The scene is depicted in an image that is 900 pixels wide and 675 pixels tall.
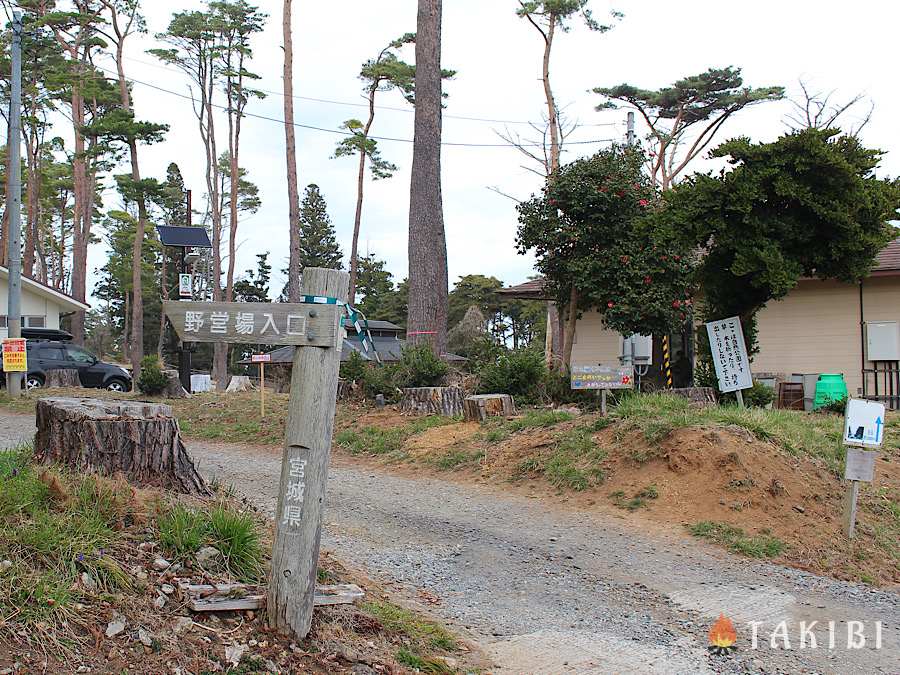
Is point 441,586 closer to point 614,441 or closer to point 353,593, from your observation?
point 353,593

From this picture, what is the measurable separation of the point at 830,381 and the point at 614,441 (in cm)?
967

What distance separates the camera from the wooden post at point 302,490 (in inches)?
174

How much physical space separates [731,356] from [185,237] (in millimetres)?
12817

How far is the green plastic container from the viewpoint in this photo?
17.0m

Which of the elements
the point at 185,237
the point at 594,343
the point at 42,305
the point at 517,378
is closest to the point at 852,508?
the point at 517,378

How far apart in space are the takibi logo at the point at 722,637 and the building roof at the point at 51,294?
3173cm

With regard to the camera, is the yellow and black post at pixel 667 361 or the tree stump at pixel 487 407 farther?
the yellow and black post at pixel 667 361

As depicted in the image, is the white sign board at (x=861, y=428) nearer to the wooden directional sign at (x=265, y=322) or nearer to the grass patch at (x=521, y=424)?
the grass patch at (x=521, y=424)

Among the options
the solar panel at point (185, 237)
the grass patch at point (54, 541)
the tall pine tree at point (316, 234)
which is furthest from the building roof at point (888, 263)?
the tall pine tree at point (316, 234)

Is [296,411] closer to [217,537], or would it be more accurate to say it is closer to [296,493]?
[296,493]

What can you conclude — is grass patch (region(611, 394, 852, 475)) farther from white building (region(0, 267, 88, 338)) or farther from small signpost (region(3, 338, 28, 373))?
white building (region(0, 267, 88, 338))

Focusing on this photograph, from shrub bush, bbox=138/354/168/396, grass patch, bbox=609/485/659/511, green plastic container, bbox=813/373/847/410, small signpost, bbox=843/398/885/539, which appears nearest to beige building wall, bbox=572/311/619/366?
green plastic container, bbox=813/373/847/410

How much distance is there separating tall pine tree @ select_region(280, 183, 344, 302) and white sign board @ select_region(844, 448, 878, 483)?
50.9 m

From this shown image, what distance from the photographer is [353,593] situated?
16.6 feet
